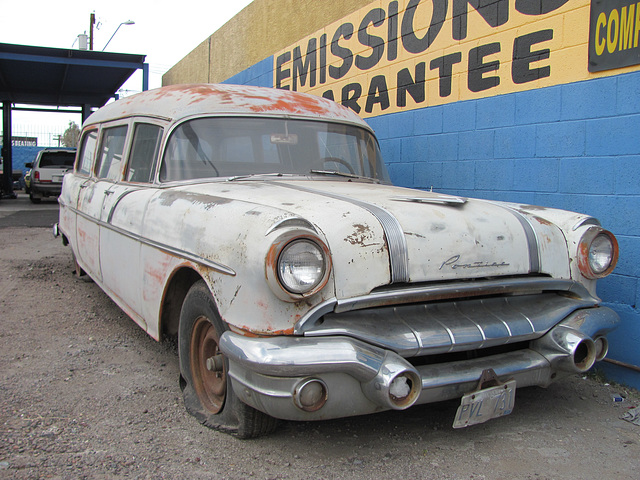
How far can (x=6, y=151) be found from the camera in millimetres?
18703

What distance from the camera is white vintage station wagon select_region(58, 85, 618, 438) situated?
7.18 feet

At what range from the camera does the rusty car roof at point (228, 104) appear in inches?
142

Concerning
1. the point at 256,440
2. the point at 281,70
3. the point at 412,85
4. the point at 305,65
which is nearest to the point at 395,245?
the point at 256,440

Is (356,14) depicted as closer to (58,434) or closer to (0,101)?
(58,434)

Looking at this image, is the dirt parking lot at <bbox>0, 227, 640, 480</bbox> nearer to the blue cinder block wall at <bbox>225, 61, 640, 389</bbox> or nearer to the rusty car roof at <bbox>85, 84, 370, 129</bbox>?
the blue cinder block wall at <bbox>225, 61, 640, 389</bbox>

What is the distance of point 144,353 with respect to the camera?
12.6 feet

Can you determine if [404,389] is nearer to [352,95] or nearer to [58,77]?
[352,95]

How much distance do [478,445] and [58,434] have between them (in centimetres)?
192

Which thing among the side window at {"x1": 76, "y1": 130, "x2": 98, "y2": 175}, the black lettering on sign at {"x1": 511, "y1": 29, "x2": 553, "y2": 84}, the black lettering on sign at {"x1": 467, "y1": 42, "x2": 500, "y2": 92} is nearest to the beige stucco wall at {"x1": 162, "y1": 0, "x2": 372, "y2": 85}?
the black lettering on sign at {"x1": 467, "y1": 42, "x2": 500, "y2": 92}

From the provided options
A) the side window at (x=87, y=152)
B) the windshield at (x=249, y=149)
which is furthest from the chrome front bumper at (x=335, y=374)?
the side window at (x=87, y=152)

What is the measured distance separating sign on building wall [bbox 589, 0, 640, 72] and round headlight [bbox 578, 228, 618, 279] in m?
1.24

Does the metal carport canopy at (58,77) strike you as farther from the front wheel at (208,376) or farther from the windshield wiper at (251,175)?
the front wheel at (208,376)

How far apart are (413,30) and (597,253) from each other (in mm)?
3242

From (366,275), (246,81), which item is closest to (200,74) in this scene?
(246,81)
